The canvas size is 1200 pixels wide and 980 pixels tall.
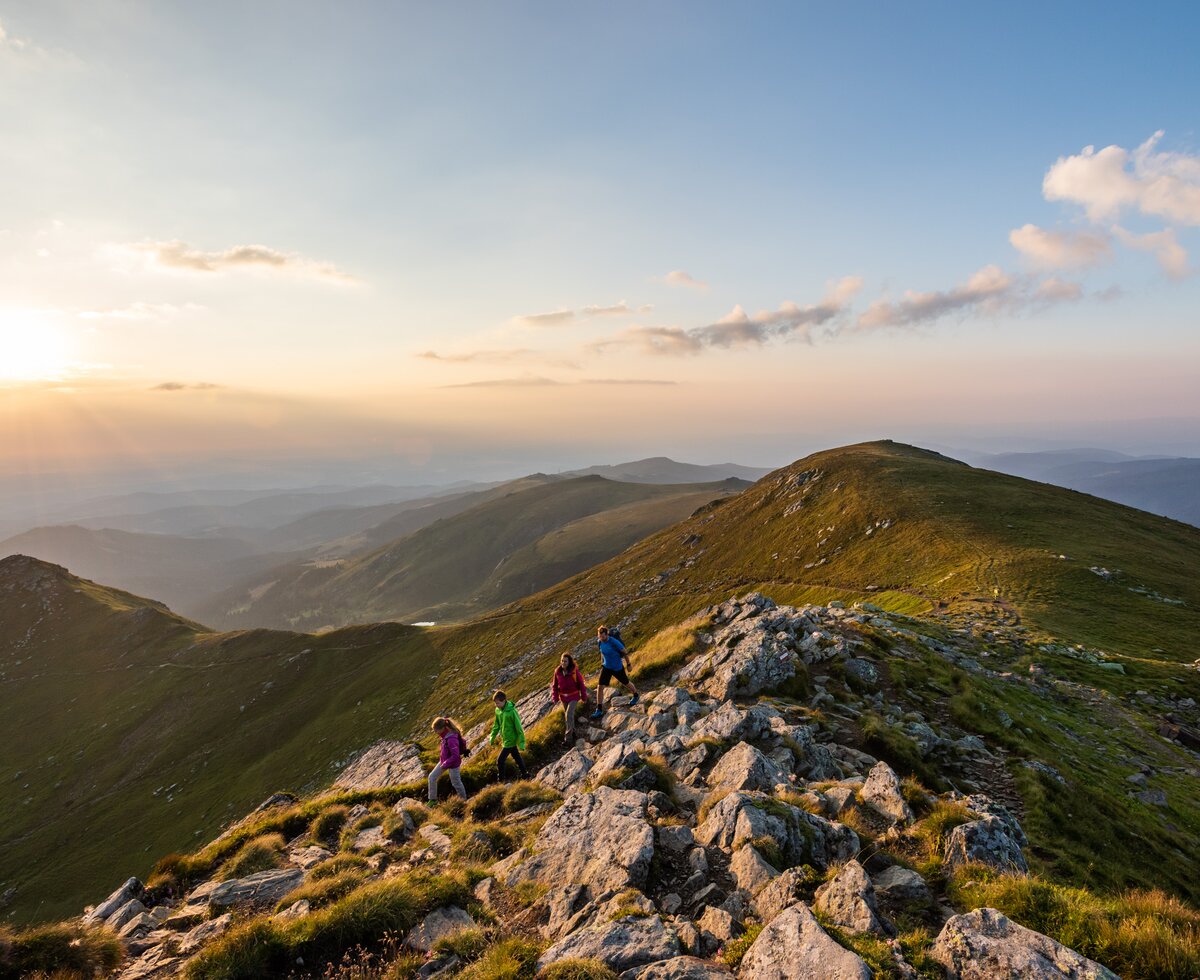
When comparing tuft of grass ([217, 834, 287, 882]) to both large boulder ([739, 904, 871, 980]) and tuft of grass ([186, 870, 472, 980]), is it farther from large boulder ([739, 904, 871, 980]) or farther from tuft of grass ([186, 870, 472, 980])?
large boulder ([739, 904, 871, 980])

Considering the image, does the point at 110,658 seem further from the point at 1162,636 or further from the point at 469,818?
the point at 1162,636

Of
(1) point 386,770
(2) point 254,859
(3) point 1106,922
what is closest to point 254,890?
(2) point 254,859

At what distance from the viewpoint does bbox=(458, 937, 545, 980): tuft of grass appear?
9.39 metres

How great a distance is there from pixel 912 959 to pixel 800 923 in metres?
1.65

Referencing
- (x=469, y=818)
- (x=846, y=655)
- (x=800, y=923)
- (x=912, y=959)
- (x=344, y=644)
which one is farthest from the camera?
(x=344, y=644)

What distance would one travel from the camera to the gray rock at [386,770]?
110ft

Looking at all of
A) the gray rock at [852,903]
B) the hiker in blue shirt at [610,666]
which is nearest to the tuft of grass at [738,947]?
the gray rock at [852,903]

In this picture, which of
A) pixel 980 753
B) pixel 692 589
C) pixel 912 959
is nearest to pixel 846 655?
pixel 980 753

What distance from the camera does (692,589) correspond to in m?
102

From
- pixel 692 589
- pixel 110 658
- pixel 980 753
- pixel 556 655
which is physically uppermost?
pixel 980 753

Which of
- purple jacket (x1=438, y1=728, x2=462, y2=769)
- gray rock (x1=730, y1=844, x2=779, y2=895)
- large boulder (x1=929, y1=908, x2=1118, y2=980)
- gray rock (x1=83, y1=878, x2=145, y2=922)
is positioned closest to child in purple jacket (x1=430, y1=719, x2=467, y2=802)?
purple jacket (x1=438, y1=728, x2=462, y2=769)

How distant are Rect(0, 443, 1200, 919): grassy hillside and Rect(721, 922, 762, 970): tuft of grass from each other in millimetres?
9321

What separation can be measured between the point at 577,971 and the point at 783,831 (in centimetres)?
546

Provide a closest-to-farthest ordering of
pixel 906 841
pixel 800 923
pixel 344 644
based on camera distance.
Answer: pixel 800 923, pixel 906 841, pixel 344 644
